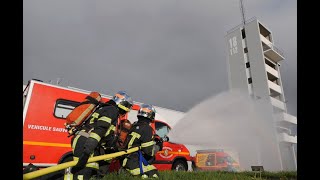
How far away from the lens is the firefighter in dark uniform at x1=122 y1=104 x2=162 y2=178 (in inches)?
237

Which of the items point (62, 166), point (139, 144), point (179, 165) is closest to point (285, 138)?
point (179, 165)

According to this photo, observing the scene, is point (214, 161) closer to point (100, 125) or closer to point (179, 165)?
point (179, 165)

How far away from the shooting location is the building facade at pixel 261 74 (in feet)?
149

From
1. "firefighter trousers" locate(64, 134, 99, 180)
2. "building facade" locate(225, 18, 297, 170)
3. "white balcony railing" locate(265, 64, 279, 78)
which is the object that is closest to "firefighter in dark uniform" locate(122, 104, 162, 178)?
Answer: "firefighter trousers" locate(64, 134, 99, 180)

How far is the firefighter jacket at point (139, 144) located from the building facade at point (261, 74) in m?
40.5

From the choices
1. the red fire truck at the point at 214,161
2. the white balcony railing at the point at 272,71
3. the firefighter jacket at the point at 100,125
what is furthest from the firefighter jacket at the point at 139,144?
the white balcony railing at the point at 272,71

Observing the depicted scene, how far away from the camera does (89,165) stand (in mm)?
Answer: 4836

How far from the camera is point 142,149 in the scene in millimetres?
6180

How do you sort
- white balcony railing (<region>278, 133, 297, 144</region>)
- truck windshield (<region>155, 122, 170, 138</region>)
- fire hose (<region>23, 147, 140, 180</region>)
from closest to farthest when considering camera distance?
fire hose (<region>23, 147, 140, 180</region>)
truck windshield (<region>155, 122, 170, 138</region>)
white balcony railing (<region>278, 133, 297, 144</region>)

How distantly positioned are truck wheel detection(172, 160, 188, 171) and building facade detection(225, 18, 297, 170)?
117 ft

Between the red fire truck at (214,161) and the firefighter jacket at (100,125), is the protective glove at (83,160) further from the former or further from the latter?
the red fire truck at (214,161)

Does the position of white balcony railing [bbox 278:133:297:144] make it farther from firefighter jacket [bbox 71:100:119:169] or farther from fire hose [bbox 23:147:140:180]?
firefighter jacket [bbox 71:100:119:169]

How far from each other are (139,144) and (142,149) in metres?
0.16
